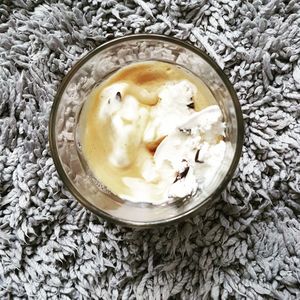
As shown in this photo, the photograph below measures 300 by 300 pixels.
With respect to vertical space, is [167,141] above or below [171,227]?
above

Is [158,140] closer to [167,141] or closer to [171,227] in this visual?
[167,141]

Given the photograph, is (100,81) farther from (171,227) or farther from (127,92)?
(171,227)

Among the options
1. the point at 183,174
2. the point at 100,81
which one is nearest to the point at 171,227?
the point at 183,174

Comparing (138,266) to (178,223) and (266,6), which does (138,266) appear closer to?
(178,223)
